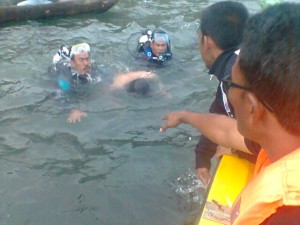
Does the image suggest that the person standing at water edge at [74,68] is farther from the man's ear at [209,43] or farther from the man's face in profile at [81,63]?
the man's ear at [209,43]

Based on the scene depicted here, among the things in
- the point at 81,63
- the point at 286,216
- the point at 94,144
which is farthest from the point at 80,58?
the point at 286,216

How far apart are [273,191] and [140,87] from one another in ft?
16.6

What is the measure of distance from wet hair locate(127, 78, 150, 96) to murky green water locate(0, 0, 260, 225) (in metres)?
0.13

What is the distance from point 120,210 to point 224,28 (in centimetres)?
225

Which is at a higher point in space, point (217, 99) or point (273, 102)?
point (273, 102)

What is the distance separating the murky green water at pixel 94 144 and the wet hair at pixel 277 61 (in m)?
2.93

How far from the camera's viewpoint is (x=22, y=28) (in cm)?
899

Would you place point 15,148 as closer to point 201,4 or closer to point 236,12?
point 236,12

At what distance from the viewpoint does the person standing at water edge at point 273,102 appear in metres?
1.53

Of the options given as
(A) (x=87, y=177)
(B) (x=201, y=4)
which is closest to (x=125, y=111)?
(A) (x=87, y=177)

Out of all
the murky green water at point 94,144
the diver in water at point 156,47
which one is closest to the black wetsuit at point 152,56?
the diver in water at point 156,47

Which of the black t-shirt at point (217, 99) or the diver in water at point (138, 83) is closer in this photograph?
the black t-shirt at point (217, 99)

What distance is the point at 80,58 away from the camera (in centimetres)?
634

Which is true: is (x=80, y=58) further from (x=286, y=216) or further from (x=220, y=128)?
(x=286, y=216)
